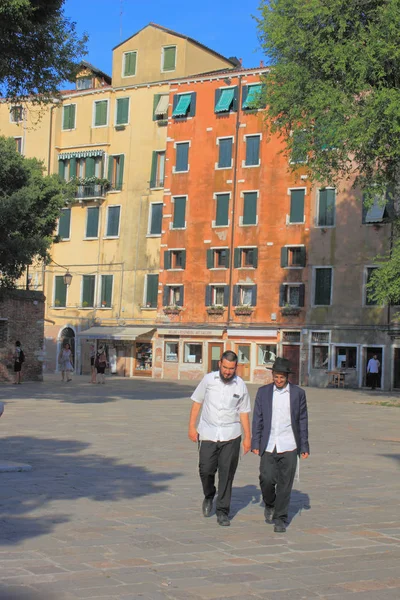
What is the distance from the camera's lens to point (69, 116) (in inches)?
2419

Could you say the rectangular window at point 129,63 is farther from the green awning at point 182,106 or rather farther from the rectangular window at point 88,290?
the rectangular window at point 88,290

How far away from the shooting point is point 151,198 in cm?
5800

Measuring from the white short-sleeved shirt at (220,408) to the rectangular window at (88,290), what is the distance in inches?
2000

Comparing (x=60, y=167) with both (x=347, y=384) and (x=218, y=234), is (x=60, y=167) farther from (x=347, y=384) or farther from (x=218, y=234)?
(x=347, y=384)

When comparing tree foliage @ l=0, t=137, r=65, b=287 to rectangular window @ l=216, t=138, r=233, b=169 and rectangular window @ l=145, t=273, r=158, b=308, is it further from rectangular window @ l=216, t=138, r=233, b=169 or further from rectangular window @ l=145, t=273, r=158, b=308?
rectangular window @ l=145, t=273, r=158, b=308

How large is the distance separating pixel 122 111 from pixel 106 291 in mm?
10775

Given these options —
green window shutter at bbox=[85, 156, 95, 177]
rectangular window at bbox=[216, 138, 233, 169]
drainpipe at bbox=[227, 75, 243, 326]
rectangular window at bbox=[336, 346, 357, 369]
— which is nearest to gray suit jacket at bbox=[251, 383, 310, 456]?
rectangular window at bbox=[336, 346, 357, 369]

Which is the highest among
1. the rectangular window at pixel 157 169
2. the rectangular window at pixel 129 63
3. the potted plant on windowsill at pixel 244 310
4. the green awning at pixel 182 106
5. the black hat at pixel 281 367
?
the rectangular window at pixel 129 63

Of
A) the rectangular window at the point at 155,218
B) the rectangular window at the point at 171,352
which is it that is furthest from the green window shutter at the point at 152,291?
the rectangular window at the point at 155,218

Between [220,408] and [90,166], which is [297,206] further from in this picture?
[220,408]

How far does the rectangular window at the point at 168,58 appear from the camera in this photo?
58.4 metres

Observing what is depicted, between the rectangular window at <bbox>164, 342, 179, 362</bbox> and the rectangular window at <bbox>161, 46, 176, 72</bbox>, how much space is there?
16.1m

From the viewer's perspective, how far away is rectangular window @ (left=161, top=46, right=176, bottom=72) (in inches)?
2298

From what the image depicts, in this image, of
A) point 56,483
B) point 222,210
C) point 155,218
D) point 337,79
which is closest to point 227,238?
point 222,210
